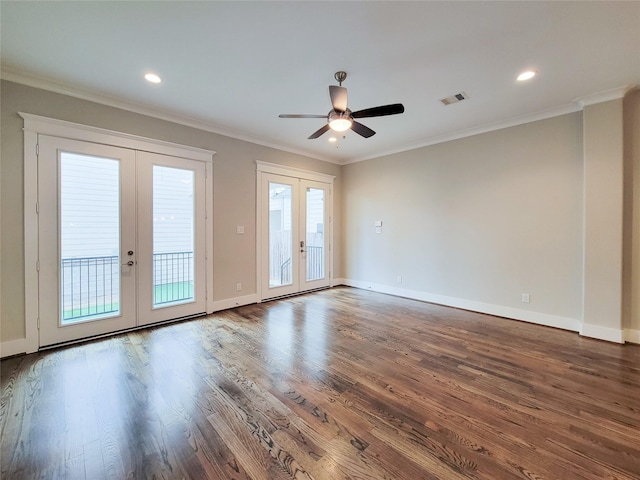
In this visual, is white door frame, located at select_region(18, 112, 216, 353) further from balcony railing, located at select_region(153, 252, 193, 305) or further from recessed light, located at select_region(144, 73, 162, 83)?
balcony railing, located at select_region(153, 252, 193, 305)

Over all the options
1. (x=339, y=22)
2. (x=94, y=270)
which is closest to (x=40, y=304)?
(x=94, y=270)

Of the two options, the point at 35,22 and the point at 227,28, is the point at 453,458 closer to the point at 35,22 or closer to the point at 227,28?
the point at 227,28

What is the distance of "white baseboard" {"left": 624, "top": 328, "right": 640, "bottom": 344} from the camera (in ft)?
10.5

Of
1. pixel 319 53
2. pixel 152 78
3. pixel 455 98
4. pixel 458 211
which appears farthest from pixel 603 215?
pixel 152 78

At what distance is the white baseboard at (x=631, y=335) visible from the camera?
10.5ft

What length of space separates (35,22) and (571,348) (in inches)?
237

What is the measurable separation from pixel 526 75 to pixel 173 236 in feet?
15.6

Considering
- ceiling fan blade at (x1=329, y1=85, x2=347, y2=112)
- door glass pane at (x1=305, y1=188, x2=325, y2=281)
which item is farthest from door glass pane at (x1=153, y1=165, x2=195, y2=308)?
ceiling fan blade at (x1=329, y1=85, x2=347, y2=112)

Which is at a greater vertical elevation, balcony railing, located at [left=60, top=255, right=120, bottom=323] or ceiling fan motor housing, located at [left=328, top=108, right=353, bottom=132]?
ceiling fan motor housing, located at [left=328, top=108, right=353, bottom=132]

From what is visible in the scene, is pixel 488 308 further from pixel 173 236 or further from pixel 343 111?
pixel 173 236

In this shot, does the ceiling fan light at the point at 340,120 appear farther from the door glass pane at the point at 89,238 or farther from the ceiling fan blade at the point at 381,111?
the door glass pane at the point at 89,238

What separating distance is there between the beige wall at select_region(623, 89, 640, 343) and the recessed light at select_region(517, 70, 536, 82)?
4.74 ft

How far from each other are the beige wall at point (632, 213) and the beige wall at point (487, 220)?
41cm

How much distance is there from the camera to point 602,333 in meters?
3.29
